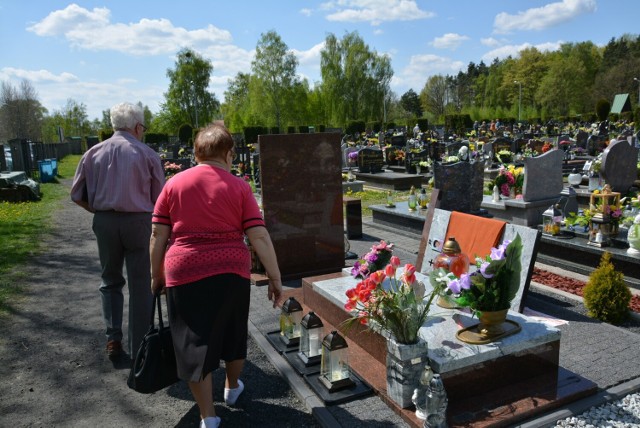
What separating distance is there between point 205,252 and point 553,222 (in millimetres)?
6008

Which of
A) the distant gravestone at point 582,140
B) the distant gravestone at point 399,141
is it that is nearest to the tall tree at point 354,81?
the distant gravestone at point 399,141

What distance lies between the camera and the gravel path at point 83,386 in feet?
11.9

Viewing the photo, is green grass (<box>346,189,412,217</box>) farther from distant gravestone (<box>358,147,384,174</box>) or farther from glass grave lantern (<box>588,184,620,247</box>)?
glass grave lantern (<box>588,184,620,247</box>)

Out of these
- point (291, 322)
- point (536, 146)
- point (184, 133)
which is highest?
point (184, 133)

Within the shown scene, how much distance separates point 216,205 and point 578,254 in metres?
5.74

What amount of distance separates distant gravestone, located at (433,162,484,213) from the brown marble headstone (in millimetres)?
2381

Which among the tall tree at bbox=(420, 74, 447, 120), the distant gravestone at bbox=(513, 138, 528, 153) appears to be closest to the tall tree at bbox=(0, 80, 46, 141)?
the distant gravestone at bbox=(513, 138, 528, 153)

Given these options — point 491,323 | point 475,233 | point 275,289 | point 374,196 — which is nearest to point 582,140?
point 374,196

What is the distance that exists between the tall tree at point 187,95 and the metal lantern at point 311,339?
62.2 meters

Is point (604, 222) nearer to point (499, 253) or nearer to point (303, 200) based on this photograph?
point (303, 200)

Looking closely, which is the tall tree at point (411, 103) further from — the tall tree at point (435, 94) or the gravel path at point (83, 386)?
the gravel path at point (83, 386)

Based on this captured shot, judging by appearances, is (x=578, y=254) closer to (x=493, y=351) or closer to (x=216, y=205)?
(x=493, y=351)

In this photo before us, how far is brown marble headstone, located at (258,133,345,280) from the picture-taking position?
6.59 m

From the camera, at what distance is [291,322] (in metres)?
4.71
